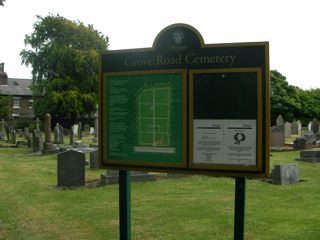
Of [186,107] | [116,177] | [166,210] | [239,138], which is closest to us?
[239,138]

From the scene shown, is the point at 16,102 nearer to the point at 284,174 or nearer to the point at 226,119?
the point at 284,174

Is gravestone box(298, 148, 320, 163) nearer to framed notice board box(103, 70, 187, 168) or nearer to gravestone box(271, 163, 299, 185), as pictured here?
gravestone box(271, 163, 299, 185)

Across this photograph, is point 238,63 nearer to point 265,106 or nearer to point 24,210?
point 265,106

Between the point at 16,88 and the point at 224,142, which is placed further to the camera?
the point at 16,88

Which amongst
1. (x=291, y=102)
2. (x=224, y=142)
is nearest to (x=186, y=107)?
(x=224, y=142)

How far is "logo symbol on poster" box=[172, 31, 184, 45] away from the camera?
4984mm

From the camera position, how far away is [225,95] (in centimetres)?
477

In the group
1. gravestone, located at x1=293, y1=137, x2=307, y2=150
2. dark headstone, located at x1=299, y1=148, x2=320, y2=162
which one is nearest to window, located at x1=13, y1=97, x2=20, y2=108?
gravestone, located at x1=293, y1=137, x2=307, y2=150

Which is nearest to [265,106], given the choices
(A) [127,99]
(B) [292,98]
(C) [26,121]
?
(A) [127,99]

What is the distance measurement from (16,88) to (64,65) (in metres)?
26.1

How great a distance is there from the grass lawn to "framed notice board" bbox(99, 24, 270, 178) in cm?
265

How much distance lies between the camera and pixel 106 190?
11977 mm

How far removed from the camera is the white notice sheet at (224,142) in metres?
4.65

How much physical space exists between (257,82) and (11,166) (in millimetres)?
16029
